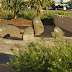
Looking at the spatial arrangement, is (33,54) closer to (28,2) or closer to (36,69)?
(36,69)

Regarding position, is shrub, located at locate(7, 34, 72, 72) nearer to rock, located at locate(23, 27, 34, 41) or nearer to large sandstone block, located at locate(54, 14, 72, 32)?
rock, located at locate(23, 27, 34, 41)

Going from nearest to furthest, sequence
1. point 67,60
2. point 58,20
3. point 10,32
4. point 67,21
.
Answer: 1. point 67,60
2. point 10,32
3. point 67,21
4. point 58,20

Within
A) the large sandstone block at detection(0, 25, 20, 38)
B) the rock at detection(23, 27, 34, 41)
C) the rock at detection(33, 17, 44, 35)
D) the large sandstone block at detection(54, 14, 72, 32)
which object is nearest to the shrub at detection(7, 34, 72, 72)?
the rock at detection(23, 27, 34, 41)

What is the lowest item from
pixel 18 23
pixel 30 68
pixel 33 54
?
pixel 18 23

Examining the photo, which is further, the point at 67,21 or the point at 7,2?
the point at 7,2

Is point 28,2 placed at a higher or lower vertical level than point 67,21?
higher

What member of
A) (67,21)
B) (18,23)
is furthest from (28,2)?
(67,21)

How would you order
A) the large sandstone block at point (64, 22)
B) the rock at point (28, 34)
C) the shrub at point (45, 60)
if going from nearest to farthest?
the shrub at point (45, 60) → the rock at point (28, 34) → the large sandstone block at point (64, 22)

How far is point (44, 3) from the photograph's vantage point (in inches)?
876

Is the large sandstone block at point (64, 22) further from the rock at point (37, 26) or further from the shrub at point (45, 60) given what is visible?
the shrub at point (45, 60)

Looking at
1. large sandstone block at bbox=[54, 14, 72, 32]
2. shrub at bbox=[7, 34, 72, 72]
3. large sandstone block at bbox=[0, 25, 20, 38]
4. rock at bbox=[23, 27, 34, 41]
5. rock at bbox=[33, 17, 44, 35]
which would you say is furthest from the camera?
large sandstone block at bbox=[54, 14, 72, 32]

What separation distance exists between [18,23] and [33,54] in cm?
1691

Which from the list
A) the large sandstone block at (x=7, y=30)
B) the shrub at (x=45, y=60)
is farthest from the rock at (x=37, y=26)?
the shrub at (x=45, y=60)

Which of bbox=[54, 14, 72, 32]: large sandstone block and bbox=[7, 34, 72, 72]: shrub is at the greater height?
bbox=[7, 34, 72, 72]: shrub
